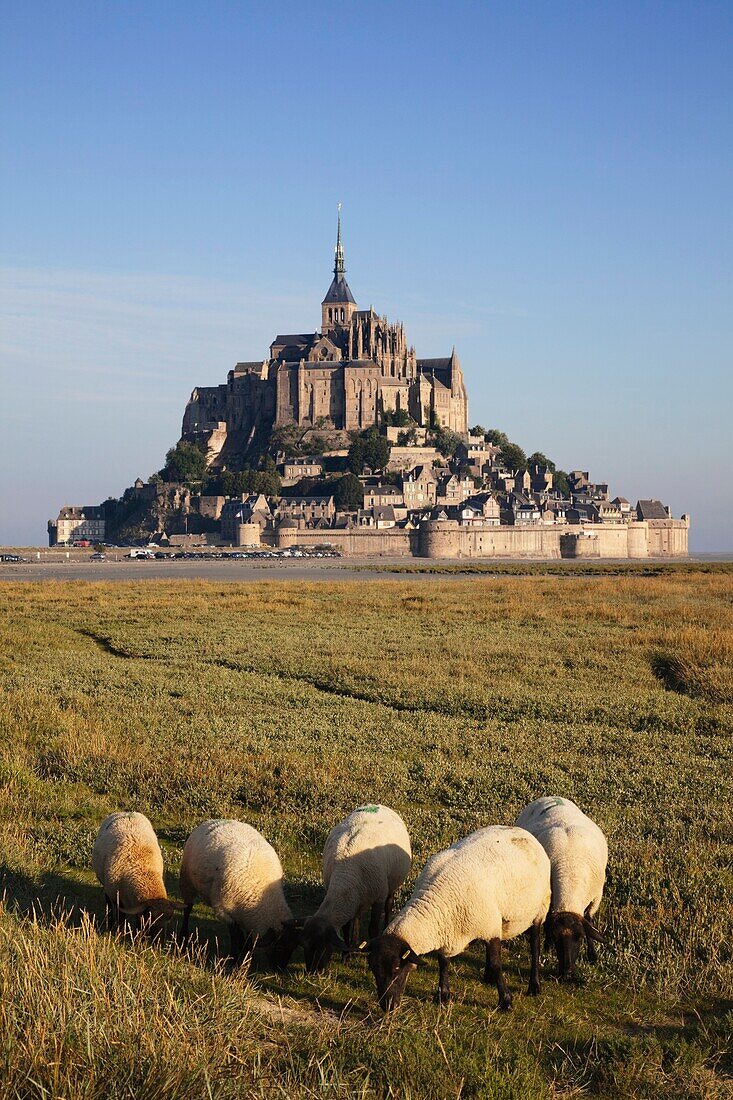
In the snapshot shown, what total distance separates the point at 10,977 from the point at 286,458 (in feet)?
444

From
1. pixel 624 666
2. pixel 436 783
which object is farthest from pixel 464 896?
pixel 624 666

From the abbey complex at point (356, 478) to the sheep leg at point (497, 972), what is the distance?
113 metres

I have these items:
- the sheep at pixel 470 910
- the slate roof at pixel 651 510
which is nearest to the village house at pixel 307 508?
the slate roof at pixel 651 510

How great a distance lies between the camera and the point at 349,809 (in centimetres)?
1006

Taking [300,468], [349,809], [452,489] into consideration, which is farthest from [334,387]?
[349,809]

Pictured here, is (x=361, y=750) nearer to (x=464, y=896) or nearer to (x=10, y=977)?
(x=464, y=896)

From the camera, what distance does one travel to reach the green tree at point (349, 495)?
130m

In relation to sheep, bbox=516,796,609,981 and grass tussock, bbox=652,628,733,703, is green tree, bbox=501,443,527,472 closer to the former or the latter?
grass tussock, bbox=652,628,733,703

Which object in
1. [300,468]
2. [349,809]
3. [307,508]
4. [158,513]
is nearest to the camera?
[349,809]

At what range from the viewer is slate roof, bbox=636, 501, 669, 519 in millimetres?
140775

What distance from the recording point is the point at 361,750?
41.2 feet

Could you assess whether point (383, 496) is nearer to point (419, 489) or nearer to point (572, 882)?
point (419, 489)

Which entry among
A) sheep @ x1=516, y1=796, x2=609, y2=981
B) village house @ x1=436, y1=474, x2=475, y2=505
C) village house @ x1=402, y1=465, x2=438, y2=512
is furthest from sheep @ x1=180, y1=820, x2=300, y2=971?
village house @ x1=436, y1=474, x2=475, y2=505

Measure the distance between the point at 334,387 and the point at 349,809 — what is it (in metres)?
134
